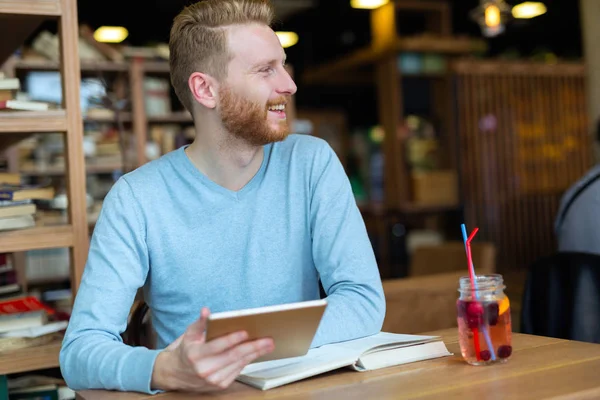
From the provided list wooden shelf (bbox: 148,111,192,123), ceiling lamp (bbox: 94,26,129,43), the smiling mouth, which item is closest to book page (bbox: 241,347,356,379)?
the smiling mouth

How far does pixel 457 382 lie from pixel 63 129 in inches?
52.2

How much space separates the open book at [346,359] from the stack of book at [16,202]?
100cm

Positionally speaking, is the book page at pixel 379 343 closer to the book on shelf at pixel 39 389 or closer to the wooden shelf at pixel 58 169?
the book on shelf at pixel 39 389

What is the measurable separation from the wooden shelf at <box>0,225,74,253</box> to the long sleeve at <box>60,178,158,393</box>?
442 mm

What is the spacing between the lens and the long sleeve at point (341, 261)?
1503 mm

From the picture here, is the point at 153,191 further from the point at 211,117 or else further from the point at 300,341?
the point at 300,341

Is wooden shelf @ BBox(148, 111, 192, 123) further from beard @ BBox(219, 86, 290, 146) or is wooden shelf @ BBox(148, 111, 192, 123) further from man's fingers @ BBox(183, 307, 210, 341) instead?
man's fingers @ BBox(183, 307, 210, 341)

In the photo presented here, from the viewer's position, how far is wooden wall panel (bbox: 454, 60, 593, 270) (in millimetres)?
8883

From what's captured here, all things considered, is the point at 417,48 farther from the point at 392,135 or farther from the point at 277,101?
the point at 277,101

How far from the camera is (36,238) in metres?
1.99

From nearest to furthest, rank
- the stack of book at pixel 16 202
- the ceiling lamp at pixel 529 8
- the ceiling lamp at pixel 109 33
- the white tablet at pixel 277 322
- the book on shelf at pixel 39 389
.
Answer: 1. the white tablet at pixel 277 322
2. the stack of book at pixel 16 202
3. the book on shelf at pixel 39 389
4. the ceiling lamp at pixel 529 8
5. the ceiling lamp at pixel 109 33

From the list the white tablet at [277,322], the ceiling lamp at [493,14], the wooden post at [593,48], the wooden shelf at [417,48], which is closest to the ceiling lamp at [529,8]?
the wooden shelf at [417,48]

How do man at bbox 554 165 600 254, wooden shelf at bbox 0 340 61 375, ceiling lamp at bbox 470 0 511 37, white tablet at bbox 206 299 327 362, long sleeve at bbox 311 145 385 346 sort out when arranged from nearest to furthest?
white tablet at bbox 206 299 327 362 → long sleeve at bbox 311 145 385 346 → wooden shelf at bbox 0 340 61 375 → man at bbox 554 165 600 254 → ceiling lamp at bbox 470 0 511 37

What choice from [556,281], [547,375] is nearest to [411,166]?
[556,281]
